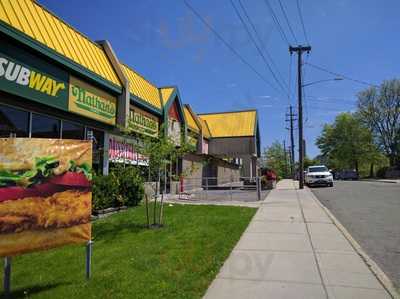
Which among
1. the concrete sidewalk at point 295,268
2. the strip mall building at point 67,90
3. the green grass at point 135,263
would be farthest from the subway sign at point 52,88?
the concrete sidewalk at point 295,268

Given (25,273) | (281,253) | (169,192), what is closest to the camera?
(25,273)

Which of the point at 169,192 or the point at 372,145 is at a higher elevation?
the point at 372,145

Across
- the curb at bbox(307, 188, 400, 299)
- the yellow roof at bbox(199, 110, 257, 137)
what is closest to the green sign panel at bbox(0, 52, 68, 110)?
the curb at bbox(307, 188, 400, 299)

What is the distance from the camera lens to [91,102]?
40.7 ft

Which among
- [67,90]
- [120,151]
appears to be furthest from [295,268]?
[120,151]

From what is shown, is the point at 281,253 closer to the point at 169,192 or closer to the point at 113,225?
the point at 113,225

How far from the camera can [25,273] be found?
6035mm

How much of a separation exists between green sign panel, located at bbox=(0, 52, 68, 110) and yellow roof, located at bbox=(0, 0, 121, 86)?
89 cm

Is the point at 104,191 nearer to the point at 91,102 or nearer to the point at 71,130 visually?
the point at 71,130

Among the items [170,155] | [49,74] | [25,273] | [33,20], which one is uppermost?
[33,20]

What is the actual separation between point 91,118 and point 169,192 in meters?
9.39

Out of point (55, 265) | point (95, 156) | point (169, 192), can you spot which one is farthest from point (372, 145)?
point (55, 265)

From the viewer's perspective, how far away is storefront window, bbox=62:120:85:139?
11.5 m

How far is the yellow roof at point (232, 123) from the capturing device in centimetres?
3466
